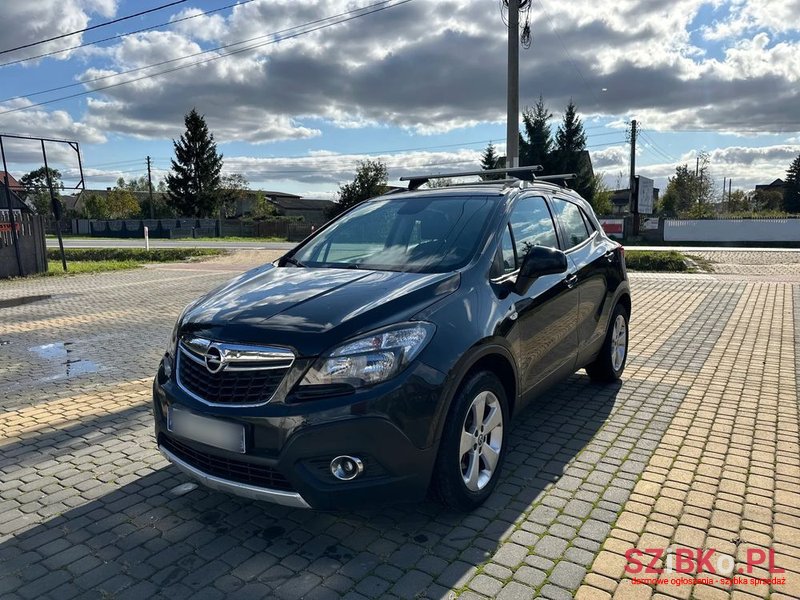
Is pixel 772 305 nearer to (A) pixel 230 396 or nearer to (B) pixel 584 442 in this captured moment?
(B) pixel 584 442

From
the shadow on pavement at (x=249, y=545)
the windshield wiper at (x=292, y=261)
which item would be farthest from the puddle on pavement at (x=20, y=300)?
the shadow on pavement at (x=249, y=545)

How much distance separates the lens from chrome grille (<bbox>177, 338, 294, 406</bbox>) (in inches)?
109

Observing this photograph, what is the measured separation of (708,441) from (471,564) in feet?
8.10

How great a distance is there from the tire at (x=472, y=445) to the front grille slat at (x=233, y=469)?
0.80 meters

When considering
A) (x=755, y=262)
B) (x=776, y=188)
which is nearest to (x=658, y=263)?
(x=755, y=262)

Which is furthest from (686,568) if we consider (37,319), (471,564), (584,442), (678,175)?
(678,175)

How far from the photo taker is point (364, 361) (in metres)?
2.73

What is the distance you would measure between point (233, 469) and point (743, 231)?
3793 cm

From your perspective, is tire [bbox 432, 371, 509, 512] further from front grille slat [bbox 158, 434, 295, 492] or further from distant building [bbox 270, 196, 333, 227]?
distant building [bbox 270, 196, 333, 227]

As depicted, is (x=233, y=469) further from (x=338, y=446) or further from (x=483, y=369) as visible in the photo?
(x=483, y=369)

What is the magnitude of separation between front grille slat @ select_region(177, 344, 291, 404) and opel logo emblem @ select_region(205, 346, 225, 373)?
21mm

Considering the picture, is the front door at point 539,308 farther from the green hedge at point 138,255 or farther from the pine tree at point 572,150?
the pine tree at point 572,150

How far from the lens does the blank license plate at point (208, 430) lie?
2.77 metres

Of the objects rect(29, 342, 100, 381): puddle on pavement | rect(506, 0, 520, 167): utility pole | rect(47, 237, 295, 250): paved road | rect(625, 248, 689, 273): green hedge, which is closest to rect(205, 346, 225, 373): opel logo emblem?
rect(29, 342, 100, 381): puddle on pavement
